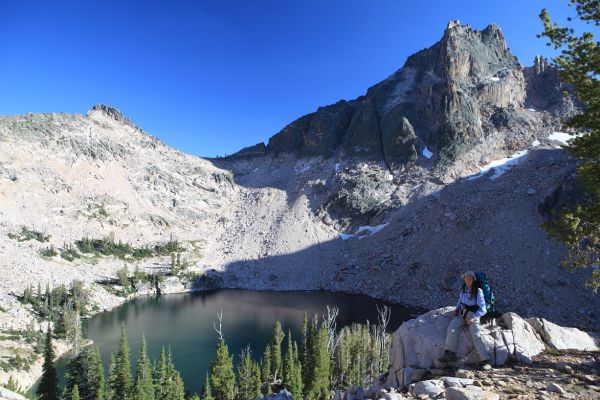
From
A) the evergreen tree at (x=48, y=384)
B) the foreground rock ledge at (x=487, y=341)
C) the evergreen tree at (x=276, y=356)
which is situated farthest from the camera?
the evergreen tree at (x=276, y=356)

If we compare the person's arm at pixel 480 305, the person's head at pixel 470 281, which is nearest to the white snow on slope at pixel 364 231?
the person's head at pixel 470 281

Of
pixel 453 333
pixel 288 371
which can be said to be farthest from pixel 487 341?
pixel 288 371

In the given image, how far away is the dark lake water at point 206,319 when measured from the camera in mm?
52469

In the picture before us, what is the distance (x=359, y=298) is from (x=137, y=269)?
53.5 metres

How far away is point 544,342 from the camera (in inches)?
454

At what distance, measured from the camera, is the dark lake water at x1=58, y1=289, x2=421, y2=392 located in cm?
5247

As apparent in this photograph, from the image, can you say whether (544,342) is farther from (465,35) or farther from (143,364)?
(465,35)

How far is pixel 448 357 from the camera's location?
446 inches

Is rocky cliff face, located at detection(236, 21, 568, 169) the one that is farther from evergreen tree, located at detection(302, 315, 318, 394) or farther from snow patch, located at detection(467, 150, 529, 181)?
evergreen tree, located at detection(302, 315, 318, 394)

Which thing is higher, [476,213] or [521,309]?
[476,213]

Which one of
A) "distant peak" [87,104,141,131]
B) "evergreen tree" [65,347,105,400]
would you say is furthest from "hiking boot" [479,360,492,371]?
"distant peak" [87,104,141,131]

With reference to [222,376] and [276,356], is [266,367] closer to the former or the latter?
[276,356]

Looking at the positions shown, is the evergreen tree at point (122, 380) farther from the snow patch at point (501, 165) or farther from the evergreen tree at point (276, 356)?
the snow patch at point (501, 165)

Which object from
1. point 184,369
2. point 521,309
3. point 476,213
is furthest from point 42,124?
point 521,309
